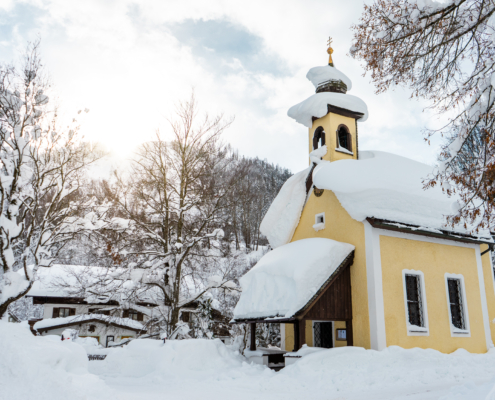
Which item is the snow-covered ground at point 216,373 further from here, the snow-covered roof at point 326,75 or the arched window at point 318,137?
the snow-covered roof at point 326,75

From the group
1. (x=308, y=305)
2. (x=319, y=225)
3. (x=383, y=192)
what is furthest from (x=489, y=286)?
(x=308, y=305)

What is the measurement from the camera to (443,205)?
41.9ft

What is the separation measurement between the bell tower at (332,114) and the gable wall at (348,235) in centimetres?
228

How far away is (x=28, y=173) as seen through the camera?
11461mm

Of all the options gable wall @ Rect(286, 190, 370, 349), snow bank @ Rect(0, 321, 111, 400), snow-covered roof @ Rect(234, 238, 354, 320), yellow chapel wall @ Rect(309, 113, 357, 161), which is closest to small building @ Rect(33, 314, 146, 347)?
snow-covered roof @ Rect(234, 238, 354, 320)

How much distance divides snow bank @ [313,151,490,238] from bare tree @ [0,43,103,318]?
8271 mm

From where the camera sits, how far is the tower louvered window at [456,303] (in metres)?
12.1

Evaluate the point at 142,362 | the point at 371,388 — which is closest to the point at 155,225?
the point at 142,362

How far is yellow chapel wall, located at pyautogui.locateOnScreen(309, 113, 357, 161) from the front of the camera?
14759mm

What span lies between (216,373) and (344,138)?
412 inches

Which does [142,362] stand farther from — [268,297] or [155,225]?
[155,225]

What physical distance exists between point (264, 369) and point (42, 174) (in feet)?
28.4

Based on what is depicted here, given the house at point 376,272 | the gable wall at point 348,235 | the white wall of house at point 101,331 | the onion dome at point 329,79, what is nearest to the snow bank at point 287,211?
the gable wall at point 348,235

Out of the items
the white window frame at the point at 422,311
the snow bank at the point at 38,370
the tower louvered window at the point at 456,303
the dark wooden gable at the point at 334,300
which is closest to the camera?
the snow bank at the point at 38,370
